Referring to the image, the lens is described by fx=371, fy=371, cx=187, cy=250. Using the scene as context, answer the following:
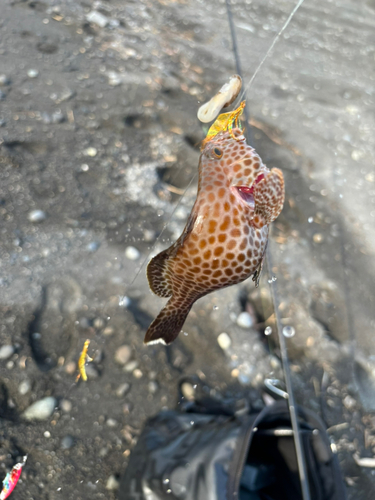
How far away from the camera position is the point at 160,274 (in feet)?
4.80

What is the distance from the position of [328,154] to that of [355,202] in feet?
2.38

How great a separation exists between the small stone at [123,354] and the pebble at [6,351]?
67cm

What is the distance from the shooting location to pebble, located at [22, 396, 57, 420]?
7.32ft

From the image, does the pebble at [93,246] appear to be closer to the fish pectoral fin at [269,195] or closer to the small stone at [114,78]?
the fish pectoral fin at [269,195]

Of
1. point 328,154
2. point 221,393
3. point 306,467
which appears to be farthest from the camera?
point 328,154

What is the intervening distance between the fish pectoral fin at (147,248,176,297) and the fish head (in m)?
0.34

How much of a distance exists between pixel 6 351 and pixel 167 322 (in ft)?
4.42

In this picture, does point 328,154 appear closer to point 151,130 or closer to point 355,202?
point 355,202

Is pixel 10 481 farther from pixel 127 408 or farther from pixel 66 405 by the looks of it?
pixel 127 408

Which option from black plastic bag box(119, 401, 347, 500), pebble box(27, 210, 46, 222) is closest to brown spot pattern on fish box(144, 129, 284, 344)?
black plastic bag box(119, 401, 347, 500)

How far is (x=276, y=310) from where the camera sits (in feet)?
9.77

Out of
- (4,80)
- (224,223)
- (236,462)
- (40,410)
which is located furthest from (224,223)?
(4,80)

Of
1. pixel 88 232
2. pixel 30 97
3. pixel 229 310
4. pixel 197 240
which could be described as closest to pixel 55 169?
pixel 88 232

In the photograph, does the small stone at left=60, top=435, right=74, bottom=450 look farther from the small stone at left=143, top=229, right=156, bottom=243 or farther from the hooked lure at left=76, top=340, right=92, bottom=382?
the small stone at left=143, top=229, right=156, bottom=243
